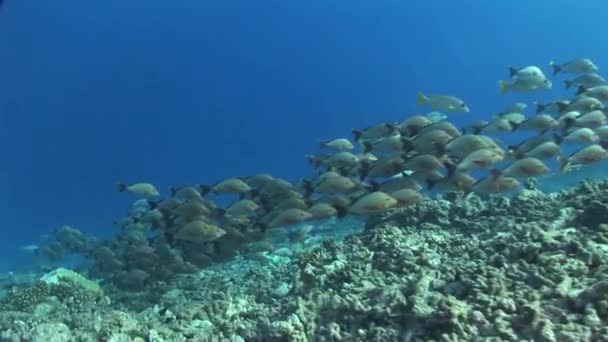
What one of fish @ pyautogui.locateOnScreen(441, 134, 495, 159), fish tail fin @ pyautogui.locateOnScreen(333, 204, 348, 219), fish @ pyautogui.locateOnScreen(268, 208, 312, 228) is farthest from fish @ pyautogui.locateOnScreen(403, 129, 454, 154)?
fish @ pyautogui.locateOnScreen(268, 208, 312, 228)

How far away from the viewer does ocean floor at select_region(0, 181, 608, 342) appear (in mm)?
4121

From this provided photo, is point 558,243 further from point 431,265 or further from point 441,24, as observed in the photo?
point 441,24

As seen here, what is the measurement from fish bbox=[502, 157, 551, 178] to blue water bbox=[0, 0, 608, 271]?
68.6 metres

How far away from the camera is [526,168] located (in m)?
8.59

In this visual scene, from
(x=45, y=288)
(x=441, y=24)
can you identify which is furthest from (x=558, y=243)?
(x=441, y=24)

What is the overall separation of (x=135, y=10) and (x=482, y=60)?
7835cm

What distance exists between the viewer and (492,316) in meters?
4.12

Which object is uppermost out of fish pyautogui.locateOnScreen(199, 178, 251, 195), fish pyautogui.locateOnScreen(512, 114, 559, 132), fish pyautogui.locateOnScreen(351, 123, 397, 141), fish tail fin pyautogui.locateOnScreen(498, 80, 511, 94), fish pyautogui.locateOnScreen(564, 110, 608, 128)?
fish tail fin pyautogui.locateOnScreen(498, 80, 511, 94)

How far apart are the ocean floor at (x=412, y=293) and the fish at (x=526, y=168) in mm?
535

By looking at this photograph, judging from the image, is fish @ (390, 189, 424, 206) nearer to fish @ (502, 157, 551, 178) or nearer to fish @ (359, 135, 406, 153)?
fish @ (502, 157, 551, 178)

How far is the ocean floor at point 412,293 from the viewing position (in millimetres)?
4121

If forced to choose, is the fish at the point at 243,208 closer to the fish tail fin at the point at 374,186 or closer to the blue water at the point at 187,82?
the fish tail fin at the point at 374,186

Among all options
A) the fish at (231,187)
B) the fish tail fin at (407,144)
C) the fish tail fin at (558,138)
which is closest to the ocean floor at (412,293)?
the fish tail fin at (558,138)

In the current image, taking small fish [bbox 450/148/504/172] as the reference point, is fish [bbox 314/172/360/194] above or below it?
above
